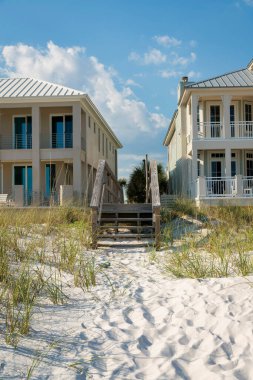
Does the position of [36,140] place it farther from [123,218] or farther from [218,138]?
[123,218]

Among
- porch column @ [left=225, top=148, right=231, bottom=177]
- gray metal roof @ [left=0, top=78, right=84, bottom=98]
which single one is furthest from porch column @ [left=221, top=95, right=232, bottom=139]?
gray metal roof @ [left=0, top=78, right=84, bottom=98]

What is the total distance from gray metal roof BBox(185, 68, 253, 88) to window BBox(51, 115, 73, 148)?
6.69 meters

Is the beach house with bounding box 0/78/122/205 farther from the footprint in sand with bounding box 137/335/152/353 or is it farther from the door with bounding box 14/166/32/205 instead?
the footprint in sand with bounding box 137/335/152/353

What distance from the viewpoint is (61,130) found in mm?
23609

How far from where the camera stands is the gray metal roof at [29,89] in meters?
22.1

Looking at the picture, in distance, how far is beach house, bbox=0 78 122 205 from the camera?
21.8 m

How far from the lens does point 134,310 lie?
5.20 meters

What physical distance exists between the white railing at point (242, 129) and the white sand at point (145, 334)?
17.2 meters

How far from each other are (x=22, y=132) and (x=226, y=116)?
10.9 m

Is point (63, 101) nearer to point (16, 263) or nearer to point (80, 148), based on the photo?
point (80, 148)

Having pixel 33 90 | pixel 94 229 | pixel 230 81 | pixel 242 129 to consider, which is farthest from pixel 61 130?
pixel 94 229

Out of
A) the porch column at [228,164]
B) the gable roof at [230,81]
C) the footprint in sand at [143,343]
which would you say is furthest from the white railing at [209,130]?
the footprint in sand at [143,343]

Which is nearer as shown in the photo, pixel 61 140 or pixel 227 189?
pixel 227 189

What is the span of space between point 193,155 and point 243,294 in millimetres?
16295
